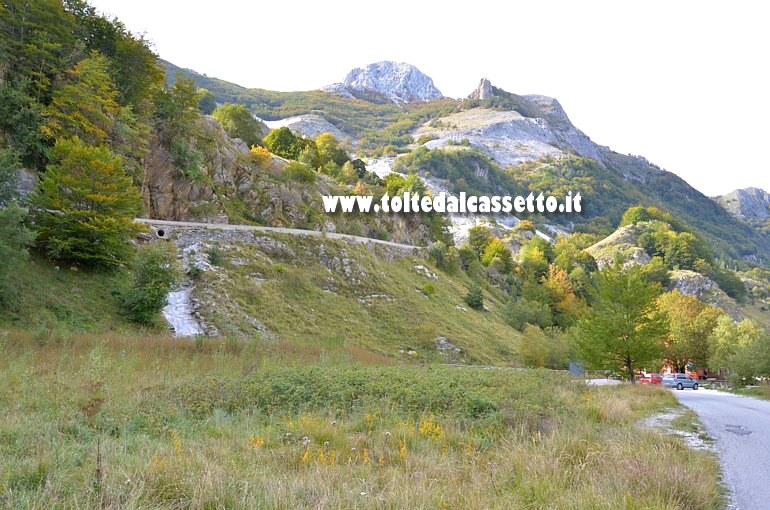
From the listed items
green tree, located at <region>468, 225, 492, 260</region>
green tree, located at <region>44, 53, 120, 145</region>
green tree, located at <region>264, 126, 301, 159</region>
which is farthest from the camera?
green tree, located at <region>468, 225, 492, 260</region>

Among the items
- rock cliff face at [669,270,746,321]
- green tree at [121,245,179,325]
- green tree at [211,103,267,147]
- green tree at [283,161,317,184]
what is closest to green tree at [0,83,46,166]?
green tree at [121,245,179,325]

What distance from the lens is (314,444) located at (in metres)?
7.00

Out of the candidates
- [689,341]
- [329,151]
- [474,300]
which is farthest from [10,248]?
[329,151]

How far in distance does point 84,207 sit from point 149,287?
5765 millimetres

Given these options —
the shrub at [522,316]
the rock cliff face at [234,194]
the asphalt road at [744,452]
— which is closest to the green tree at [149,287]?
the rock cliff face at [234,194]

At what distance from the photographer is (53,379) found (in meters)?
10.5

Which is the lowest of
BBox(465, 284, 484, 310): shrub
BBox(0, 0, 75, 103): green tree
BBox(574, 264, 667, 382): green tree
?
BBox(465, 284, 484, 310): shrub

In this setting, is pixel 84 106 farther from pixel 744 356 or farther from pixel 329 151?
pixel 329 151

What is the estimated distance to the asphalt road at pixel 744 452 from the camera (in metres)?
5.79

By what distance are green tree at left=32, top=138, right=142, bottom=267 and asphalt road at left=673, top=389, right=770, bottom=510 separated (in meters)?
25.0

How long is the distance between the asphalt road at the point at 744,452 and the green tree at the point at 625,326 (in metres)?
10.7

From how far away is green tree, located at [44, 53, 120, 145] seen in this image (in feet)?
92.3

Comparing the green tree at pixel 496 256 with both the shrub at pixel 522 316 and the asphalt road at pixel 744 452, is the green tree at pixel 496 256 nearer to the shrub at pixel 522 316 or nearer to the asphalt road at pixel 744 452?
the shrub at pixel 522 316

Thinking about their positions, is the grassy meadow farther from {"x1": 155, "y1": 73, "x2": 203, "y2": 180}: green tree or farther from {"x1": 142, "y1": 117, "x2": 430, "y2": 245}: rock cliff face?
{"x1": 155, "y1": 73, "x2": 203, "y2": 180}: green tree
